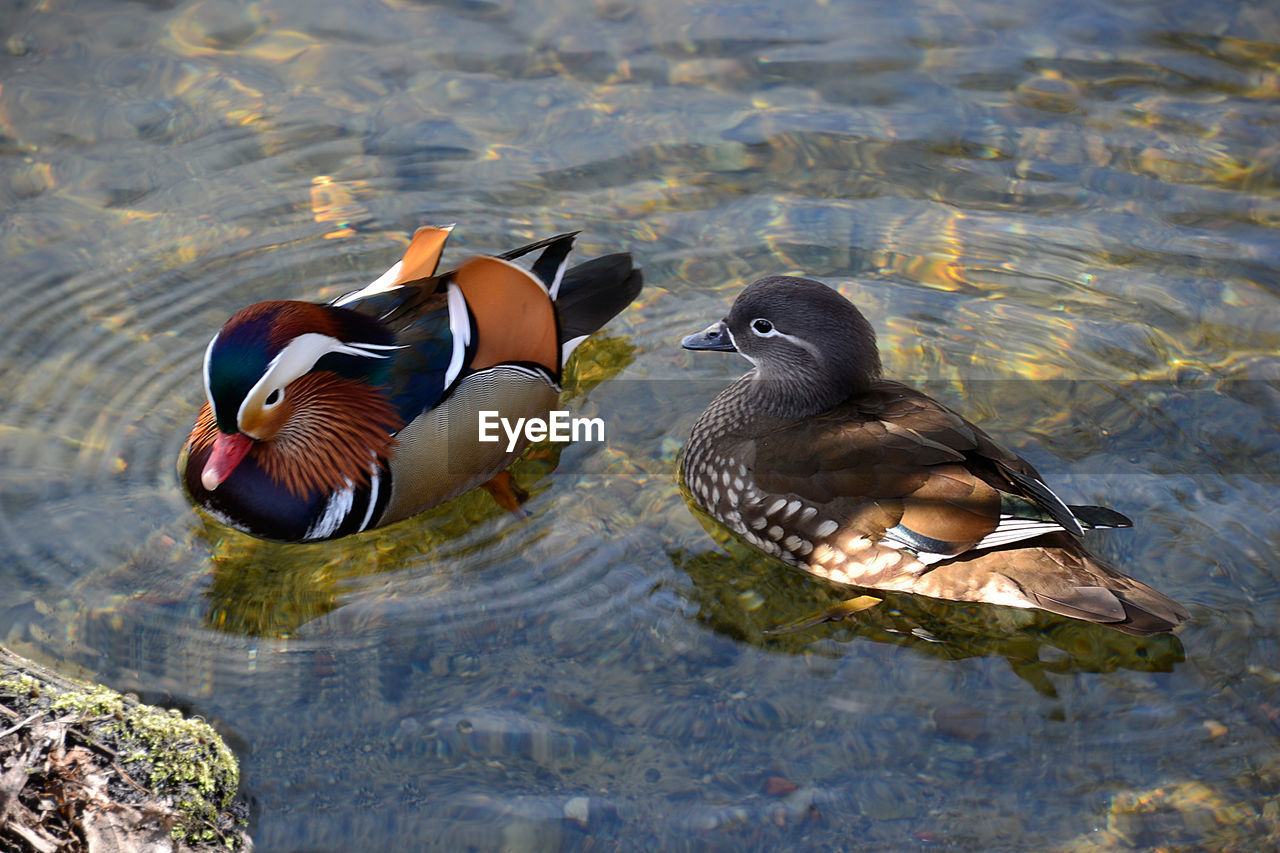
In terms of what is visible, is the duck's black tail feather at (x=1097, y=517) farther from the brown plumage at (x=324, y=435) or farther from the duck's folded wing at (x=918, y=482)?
the brown plumage at (x=324, y=435)

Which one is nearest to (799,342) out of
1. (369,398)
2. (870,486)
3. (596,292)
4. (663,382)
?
(870,486)

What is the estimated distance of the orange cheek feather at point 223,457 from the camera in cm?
392

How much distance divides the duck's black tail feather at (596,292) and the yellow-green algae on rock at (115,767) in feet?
7.40

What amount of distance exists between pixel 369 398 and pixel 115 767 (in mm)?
1575

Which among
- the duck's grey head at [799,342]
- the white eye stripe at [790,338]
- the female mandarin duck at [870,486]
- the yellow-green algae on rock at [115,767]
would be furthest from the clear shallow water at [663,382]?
the white eye stripe at [790,338]

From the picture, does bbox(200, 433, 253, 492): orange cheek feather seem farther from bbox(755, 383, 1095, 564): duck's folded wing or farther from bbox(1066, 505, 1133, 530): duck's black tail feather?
bbox(1066, 505, 1133, 530): duck's black tail feather

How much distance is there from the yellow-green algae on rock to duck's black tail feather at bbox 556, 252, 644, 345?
226 centimetres

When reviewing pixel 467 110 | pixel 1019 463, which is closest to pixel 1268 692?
pixel 1019 463

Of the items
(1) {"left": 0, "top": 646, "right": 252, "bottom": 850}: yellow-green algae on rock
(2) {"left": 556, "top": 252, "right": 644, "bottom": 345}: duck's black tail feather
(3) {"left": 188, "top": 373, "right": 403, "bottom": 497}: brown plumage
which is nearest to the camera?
(1) {"left": 0, "top": 646, "right": 252, "bottom": 850}: yellow-green algae on rock

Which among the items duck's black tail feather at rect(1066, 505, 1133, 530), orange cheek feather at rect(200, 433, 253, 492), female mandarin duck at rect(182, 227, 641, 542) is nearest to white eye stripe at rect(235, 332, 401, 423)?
female mandarin duck at rect(182, 227, 641, 542)

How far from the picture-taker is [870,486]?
384cm

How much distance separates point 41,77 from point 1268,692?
6.69 meters

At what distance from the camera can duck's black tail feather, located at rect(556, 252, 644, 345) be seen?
495 cm

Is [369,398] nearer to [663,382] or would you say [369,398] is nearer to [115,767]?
[663,382]
